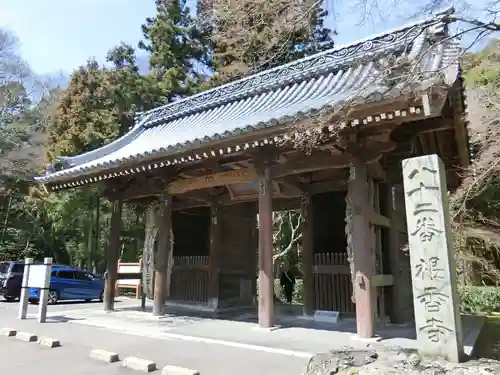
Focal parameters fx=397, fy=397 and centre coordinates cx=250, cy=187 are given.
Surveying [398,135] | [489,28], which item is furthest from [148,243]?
[489,28]

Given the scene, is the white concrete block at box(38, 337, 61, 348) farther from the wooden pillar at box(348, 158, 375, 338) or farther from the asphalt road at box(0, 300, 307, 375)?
the wooden pillar at box(348, 158, 375, 338)

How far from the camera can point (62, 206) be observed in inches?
717

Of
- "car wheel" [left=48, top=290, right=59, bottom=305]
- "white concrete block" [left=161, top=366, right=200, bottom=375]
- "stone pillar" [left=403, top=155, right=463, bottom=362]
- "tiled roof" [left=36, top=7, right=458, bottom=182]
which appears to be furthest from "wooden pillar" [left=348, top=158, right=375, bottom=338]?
"car wheel" [left=48, top=290, right=59, bottom=305]

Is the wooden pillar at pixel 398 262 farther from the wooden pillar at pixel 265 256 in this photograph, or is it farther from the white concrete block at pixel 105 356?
the white concrete block at pixel 105 356

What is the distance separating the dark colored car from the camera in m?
15.0

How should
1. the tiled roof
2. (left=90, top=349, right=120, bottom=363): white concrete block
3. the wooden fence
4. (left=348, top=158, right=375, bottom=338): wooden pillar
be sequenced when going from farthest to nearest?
the wooden fence, the tiled roof, (left=348, top=158, right=375, bottom=338): wooden pillar, (left=90, top=349, right=120, bottom=363): white concrete block

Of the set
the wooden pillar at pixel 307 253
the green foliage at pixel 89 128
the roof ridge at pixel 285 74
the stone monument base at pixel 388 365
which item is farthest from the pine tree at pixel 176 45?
the stone monument base at pixel 388 365

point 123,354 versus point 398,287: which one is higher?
point 398,287

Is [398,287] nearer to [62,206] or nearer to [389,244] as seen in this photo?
[389,244]

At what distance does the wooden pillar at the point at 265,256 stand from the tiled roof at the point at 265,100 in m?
1.25

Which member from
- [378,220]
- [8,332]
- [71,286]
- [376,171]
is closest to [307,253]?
[378,220]

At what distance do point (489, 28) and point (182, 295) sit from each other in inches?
389

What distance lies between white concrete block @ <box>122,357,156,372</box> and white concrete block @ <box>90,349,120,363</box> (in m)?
0.29

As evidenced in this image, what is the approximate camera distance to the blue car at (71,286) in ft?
47.9
